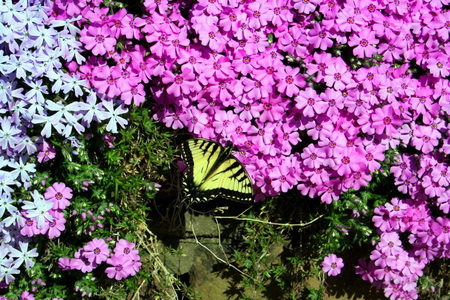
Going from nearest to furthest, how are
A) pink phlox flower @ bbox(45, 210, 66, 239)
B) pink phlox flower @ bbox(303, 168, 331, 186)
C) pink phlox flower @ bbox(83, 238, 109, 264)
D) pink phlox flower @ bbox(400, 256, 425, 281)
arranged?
pink phlox flower @ bbox(45, 210, 66, 239)
pink phlox flower @ bbox(83, 238, 109, 264)
pink phlox flower @ bbox(303, 168, 331, 186)
pink phlox flower @ bbox(400, 256, 425, 281)

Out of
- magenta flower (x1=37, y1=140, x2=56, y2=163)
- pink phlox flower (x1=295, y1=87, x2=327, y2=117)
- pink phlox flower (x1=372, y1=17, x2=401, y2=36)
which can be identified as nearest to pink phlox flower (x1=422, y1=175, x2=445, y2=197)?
pink phlox flower (x1=295, y1=87, x2=327, y2=117)

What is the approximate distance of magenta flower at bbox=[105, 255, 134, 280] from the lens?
10.7 ft

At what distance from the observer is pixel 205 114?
3.31 metres

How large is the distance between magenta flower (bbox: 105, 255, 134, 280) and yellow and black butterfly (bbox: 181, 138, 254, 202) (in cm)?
58

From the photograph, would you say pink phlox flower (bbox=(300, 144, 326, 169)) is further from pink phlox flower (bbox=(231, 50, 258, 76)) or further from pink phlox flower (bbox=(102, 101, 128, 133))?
pink phlox flower (bbox=(102, 101, 128, 133))

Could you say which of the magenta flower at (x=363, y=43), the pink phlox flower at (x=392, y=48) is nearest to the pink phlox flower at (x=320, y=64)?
the magenta flower at (x=363, y=43)

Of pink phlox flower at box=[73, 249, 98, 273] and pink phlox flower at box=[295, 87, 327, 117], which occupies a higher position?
pink phlox flower at box=[295, 87, 327, 117]

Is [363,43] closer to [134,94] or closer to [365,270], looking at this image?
[134,94]

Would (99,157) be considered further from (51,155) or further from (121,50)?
(121,50)

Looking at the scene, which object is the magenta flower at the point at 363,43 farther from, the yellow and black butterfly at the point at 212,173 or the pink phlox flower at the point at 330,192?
the yellow and black butterfly at the point at 212,173

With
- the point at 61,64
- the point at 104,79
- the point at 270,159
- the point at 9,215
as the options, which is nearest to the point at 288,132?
the point at 270,159

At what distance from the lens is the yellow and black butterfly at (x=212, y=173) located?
10.4 feet

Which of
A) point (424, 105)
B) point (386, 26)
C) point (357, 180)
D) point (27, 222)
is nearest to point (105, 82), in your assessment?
point (27, 222)

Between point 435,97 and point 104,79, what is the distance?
2155 millimetres
